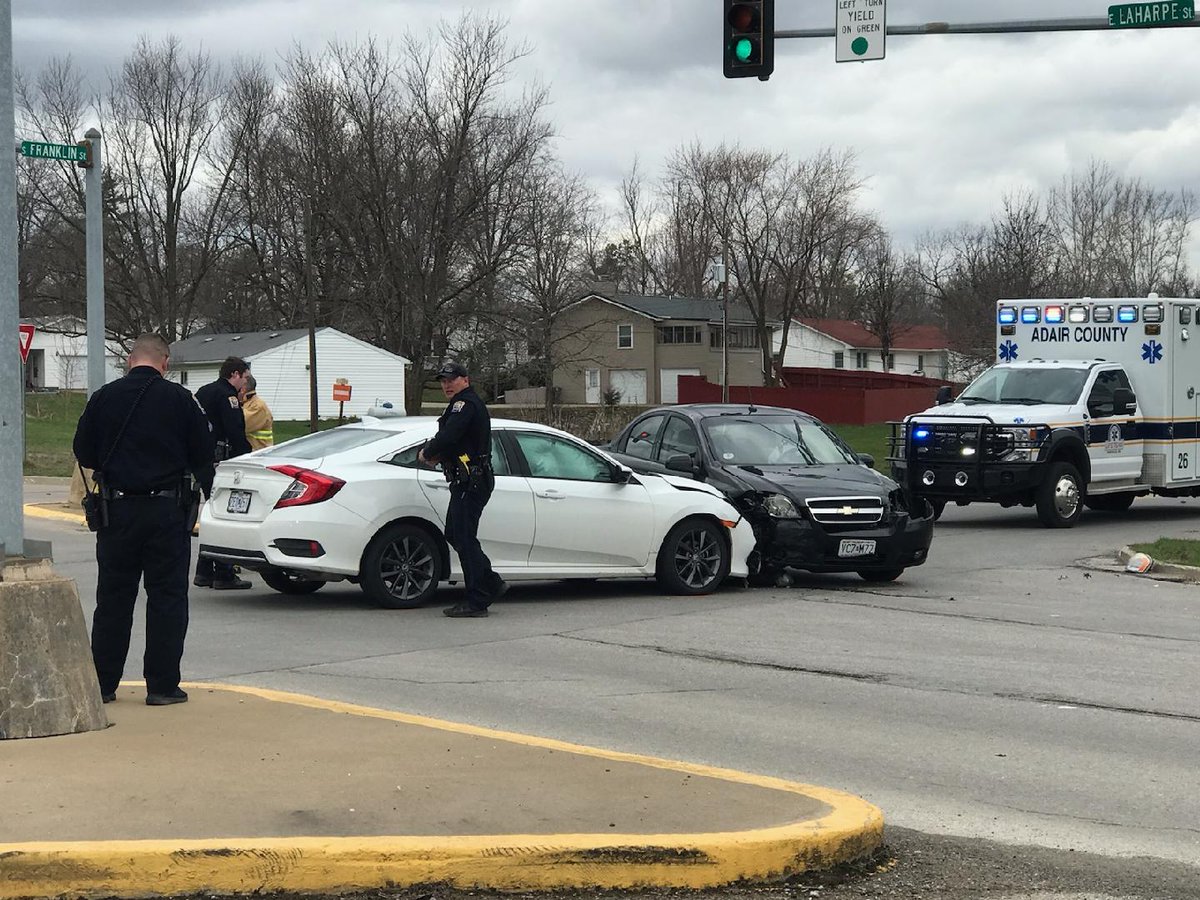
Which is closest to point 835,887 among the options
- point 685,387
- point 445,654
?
point 445,654

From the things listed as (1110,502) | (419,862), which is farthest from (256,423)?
(1110,502)

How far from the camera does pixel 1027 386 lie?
21344mm

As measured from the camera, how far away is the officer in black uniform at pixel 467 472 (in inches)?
453

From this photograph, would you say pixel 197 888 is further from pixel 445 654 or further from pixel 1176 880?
pixel 445 654

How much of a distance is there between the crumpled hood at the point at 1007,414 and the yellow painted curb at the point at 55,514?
38.8 feet

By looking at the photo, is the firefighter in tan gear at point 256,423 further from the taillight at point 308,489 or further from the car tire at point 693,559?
the car tire at point 693,559

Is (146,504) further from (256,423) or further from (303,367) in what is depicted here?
(303,367)

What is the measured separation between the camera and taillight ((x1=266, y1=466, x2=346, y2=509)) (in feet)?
38.4

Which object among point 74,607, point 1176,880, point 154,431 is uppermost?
point 154,431

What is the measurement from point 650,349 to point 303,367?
23.1m

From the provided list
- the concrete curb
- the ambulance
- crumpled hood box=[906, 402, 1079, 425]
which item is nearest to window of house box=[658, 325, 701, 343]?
the ambulance

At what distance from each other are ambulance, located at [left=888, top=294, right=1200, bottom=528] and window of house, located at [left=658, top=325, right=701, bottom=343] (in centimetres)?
6261

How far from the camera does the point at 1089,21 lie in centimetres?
1534

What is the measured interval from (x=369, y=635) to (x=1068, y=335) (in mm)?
14329
